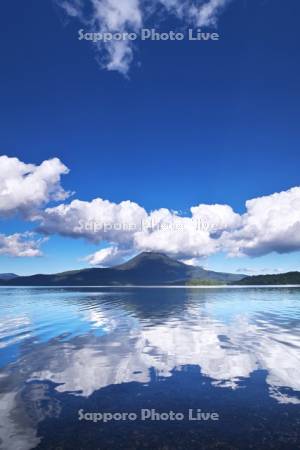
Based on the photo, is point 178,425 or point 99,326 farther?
point 99,326

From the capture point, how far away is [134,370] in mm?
24391

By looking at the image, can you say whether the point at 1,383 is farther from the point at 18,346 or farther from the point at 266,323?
the point at 266,323

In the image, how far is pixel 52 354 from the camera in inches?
1166

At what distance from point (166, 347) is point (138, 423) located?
1660 cm

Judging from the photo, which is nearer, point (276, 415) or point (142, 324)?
point (276, 415)

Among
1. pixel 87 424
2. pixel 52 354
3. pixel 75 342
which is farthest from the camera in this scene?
pixel 75 342

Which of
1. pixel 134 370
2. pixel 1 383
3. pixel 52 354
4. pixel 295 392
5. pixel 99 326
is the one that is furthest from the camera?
pixel 99 326

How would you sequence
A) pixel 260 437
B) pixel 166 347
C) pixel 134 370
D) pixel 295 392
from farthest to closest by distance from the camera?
pixel 166 347 → pixel 134 370 → pixel 295 392 → pixel 260 437

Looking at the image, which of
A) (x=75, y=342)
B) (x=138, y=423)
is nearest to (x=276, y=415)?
(x=138, y=423)

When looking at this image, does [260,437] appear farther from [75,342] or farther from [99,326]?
[99,326]

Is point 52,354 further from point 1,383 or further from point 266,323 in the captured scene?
point 266,323

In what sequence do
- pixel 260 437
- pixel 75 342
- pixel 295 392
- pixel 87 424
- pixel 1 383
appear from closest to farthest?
pixel 260 437, pixel 87 424, pixel 295 392, pixel 1 383, pixel 75 342

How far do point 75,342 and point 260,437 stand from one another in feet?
80.6

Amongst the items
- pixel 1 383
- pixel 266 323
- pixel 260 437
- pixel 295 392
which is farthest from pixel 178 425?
pixel 266 323
